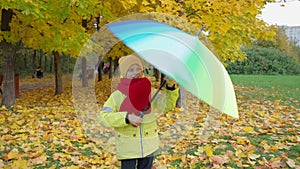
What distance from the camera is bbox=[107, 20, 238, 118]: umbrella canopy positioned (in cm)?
223

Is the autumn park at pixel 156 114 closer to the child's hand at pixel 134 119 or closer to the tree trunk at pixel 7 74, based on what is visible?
the tree trunk at pixel 7 74

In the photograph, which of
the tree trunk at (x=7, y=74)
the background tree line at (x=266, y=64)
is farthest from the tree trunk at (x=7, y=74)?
the background tree line at (x=266, y=64)

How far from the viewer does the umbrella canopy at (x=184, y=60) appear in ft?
7.33

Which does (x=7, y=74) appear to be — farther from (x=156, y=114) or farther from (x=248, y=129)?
(x=156, y=114)

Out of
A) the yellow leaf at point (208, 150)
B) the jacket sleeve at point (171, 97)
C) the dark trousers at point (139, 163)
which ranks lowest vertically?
the yellow leaf at point (208, 150)

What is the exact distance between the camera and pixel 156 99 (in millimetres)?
2775

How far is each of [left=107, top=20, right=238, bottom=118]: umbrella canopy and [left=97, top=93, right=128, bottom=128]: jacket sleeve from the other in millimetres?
544

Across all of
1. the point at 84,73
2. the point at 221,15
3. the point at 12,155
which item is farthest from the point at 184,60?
the point at 221,15

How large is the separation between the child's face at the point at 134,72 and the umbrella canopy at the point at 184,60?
0.30 meters

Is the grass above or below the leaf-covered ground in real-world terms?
above

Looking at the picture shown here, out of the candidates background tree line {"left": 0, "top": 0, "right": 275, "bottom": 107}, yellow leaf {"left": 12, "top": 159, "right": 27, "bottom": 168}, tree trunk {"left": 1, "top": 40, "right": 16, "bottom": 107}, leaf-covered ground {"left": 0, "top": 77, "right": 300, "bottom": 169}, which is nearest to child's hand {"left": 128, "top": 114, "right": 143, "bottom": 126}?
leaf-covered ground {"left": 0, "top": 77, "right": 300, "bottom": 169}

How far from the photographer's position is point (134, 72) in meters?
2.70

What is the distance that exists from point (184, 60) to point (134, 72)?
0.50 metres

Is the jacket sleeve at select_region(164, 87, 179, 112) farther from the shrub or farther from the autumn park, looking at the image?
the shrub
